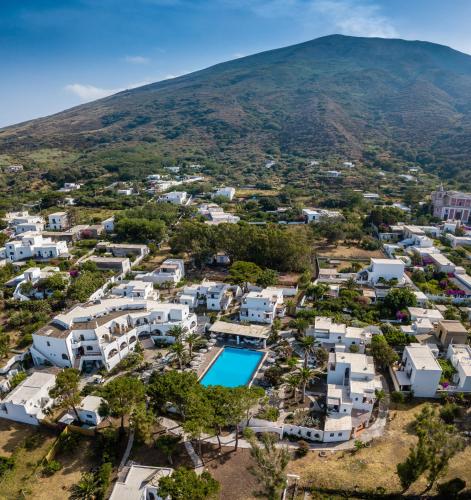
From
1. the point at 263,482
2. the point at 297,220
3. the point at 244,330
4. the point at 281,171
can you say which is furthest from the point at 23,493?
the point at 281,171

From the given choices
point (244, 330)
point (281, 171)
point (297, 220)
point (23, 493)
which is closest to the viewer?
point (23, 493)

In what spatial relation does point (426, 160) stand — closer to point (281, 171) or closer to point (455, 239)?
point (281, 171)

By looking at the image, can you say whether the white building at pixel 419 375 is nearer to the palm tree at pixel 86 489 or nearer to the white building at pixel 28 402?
the palm tree at pixel 86 489

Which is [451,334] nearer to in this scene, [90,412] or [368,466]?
[368,466]

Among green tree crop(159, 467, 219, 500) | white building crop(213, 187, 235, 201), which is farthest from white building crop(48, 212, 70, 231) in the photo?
green tree crop(159, 467, 219, 500)

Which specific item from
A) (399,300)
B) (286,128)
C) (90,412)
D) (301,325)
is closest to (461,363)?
(399,300)

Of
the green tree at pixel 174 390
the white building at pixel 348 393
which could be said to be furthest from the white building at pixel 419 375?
the green tree at pixel 174 390
